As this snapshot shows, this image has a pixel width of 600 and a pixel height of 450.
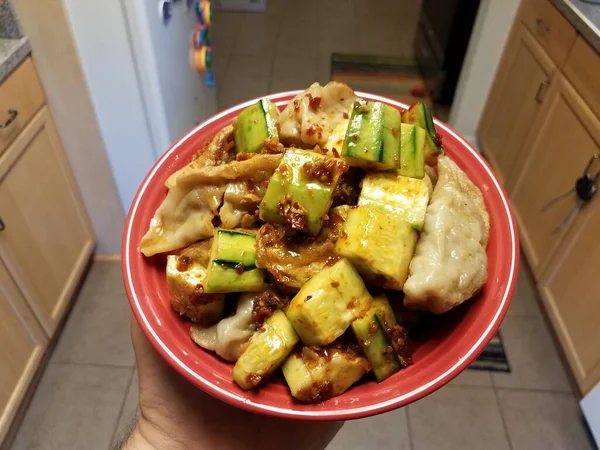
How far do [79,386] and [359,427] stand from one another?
99 centimetres

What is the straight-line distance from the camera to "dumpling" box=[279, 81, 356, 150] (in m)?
0.63

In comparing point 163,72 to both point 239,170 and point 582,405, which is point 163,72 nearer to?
point 239,170

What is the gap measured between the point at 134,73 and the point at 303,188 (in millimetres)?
1095

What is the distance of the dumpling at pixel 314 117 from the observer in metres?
0.63

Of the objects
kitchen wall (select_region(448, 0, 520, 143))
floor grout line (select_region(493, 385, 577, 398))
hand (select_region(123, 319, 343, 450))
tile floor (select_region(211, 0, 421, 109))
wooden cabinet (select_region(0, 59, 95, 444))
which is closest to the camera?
hand (select_region(123, 319, 343, 450))

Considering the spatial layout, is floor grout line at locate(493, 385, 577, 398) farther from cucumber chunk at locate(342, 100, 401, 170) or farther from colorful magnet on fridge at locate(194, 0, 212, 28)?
colorful magnet on fridge at locate(194, 0, 212, 28)

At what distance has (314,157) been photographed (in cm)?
57

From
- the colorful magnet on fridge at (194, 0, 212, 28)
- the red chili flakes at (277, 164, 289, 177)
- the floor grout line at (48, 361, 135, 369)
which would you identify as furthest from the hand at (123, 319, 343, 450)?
the colorful magnet on fridge at (194, 0, 212, 28)

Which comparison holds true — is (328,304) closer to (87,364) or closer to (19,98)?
(19,98)

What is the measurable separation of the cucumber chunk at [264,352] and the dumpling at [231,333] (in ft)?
0.07

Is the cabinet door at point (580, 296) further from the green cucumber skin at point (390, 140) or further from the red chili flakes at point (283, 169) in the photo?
the red chili flakes at point (283, 169)

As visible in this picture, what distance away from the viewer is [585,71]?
165 cm

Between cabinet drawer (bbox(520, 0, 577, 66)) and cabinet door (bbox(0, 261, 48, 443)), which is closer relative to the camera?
cabinet door (bbox(0, 261, 48, 443))

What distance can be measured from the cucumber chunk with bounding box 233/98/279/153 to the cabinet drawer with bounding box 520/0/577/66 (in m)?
1.51
